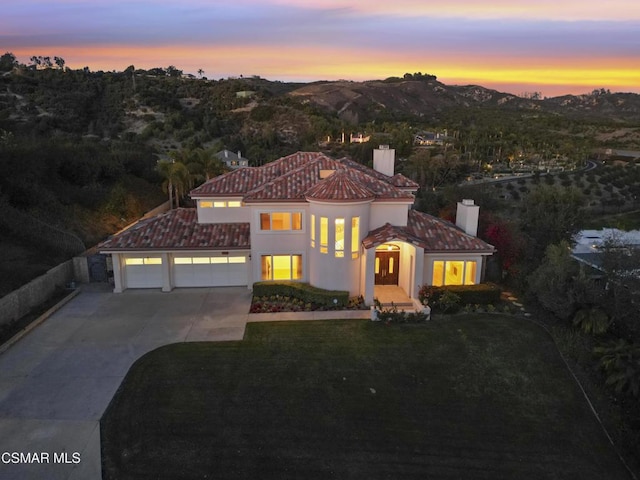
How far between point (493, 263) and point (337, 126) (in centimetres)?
7675

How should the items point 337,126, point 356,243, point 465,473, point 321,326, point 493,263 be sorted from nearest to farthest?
point 465,473 → point 321,326 → point 356,243 → point 493,263 → point 337,126

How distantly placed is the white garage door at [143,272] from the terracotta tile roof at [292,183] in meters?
4.06

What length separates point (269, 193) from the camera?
21.4 meters

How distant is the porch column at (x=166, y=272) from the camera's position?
2228 centimetres

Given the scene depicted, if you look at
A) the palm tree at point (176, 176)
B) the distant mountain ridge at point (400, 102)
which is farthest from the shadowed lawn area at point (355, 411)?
the distant mountain ridge at point (400, 102)

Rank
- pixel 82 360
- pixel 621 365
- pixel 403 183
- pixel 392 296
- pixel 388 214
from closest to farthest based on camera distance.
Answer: pixel 621 365 → pixel 82 360 → pixel 392 296 → pixel 388 214 → pixel 403 183

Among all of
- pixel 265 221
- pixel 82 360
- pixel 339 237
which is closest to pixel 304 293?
pixel 339 237

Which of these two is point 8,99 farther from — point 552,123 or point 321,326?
point 552,123

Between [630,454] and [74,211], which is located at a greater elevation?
[74,211]

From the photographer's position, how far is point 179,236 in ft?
74.3

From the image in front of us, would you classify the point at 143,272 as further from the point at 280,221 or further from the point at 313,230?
the point at 313,230

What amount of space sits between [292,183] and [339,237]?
3.98 meters

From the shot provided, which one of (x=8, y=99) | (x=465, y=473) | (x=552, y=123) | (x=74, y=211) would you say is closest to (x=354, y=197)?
(x=465, y=473)

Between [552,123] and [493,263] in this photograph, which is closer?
[493,263]
